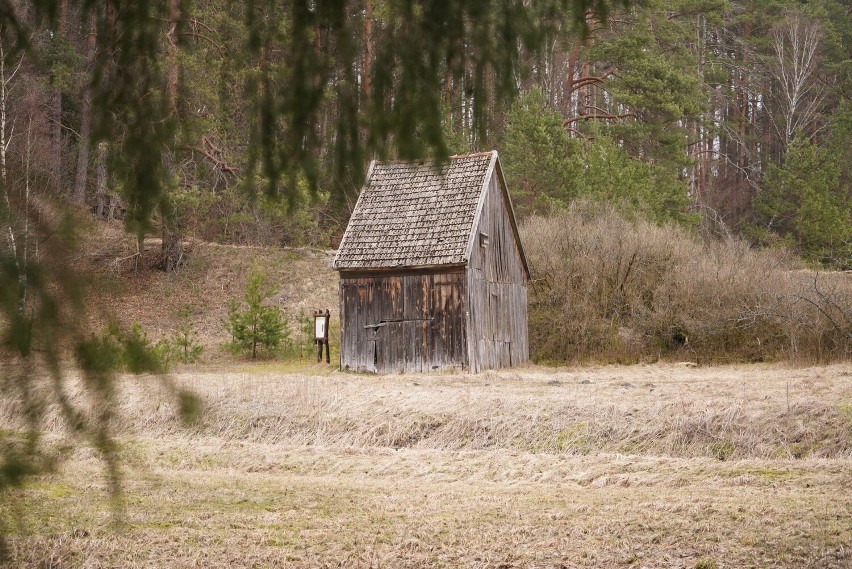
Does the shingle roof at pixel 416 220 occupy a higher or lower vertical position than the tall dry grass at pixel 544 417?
higher

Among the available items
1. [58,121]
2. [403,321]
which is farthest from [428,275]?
[58,121]

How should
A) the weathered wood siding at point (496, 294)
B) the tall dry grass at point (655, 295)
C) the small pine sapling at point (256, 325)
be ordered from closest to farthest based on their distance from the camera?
1. the weathered wood siding at point (496, 294)
2. the tall dry grass at point (655, 295)
3. the small pine sapling at point (256, 325)

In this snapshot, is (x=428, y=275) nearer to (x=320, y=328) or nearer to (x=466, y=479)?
(x=320, y=328)

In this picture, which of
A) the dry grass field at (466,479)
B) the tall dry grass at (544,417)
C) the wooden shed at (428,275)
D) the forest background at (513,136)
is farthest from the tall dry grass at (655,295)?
the tall dry grass at (544,417)

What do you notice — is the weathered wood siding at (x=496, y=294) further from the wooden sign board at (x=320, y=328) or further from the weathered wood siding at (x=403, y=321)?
the wooden sign board at (x=320, y=328)

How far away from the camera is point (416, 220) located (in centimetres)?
2362

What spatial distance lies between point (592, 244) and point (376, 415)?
609 inches

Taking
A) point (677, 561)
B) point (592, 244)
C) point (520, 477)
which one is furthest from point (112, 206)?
point (592, 244)

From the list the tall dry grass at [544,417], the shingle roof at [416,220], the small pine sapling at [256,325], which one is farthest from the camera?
the small pine sapling at [256,325]

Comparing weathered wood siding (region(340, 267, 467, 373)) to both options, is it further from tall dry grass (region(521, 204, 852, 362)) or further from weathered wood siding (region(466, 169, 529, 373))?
tall dry grass (region(521, 204, 852, 362))

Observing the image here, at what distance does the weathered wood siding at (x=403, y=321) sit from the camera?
73.6 feet

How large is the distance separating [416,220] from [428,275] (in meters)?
1.64

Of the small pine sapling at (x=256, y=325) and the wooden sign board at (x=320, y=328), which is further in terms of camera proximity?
the small pine sapling at (x=256, y=325)

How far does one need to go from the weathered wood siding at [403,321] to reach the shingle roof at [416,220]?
0.42 m
